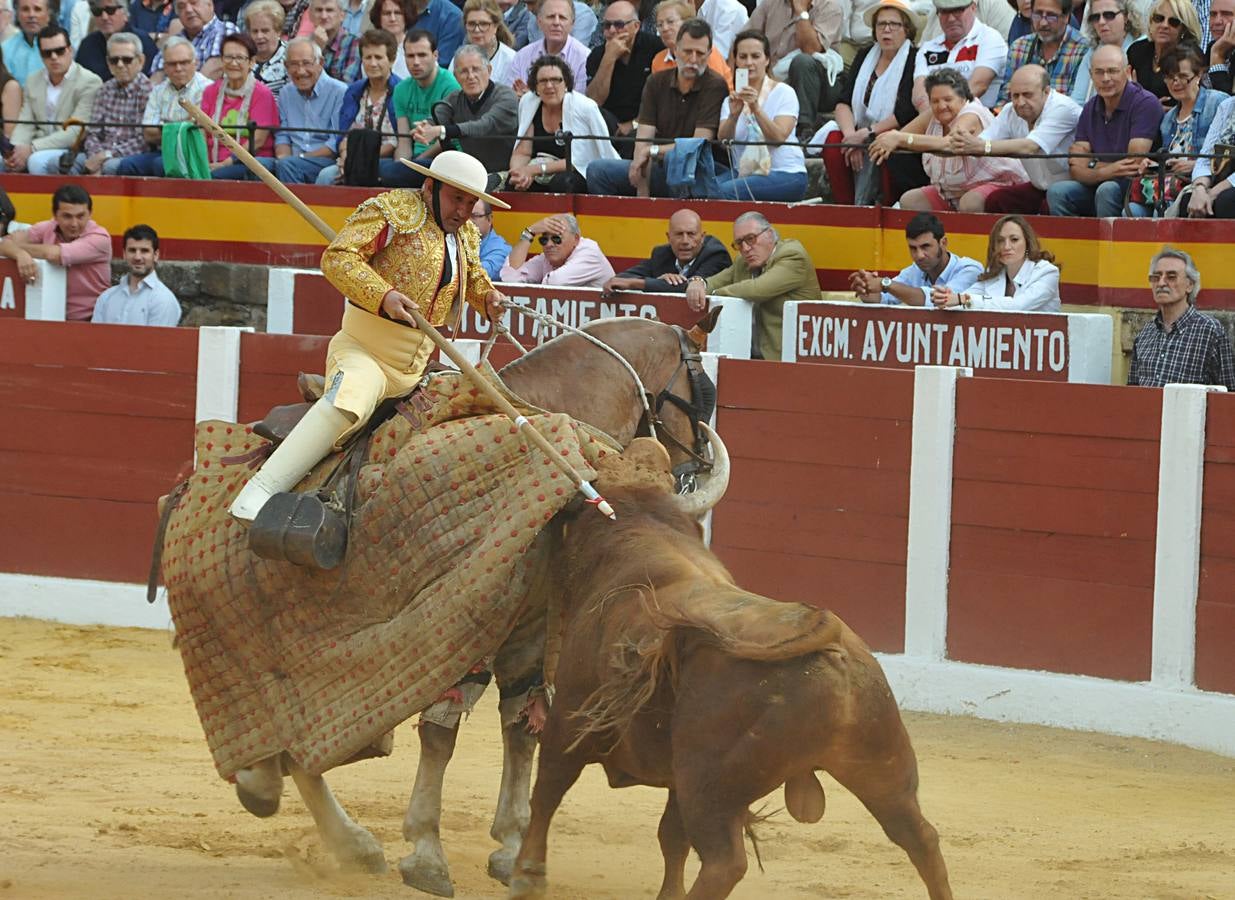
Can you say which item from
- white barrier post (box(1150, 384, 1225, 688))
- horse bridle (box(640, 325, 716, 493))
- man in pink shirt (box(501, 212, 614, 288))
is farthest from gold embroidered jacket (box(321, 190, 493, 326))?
man in pink shirt (box(501, 212, 614, 288))

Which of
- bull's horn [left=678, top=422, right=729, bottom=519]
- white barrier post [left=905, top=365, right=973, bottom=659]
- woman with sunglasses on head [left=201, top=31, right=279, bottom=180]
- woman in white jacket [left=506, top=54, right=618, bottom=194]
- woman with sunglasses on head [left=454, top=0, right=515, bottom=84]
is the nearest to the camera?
bull's horn [left=678, top=422, right=729, bottom=519]

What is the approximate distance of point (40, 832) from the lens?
5184 mm

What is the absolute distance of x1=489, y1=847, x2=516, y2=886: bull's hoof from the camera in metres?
4.84

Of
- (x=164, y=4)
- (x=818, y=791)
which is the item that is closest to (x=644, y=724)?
(x=818, y=791)

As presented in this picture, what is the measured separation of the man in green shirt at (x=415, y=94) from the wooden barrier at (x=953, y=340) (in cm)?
261

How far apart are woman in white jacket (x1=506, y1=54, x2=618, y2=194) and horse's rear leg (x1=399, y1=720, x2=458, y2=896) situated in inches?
200

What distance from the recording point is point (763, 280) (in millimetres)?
8305

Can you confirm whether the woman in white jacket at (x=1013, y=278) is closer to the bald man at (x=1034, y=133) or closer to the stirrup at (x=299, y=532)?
the bald man at (x=1034, y=133)

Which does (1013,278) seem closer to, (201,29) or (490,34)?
(490,34)

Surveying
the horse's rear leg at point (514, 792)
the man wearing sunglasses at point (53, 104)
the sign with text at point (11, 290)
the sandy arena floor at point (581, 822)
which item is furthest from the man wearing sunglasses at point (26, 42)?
the horse's rear leg at point (514, 792)

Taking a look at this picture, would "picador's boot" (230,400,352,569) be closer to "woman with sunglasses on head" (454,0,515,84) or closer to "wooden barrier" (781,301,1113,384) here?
"wooden barrier" (781,301,1113,384)

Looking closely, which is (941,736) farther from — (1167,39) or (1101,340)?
(1167,39)

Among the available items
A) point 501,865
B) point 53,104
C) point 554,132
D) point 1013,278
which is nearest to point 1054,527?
point 1013,278

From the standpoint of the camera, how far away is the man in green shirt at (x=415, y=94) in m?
9.79
